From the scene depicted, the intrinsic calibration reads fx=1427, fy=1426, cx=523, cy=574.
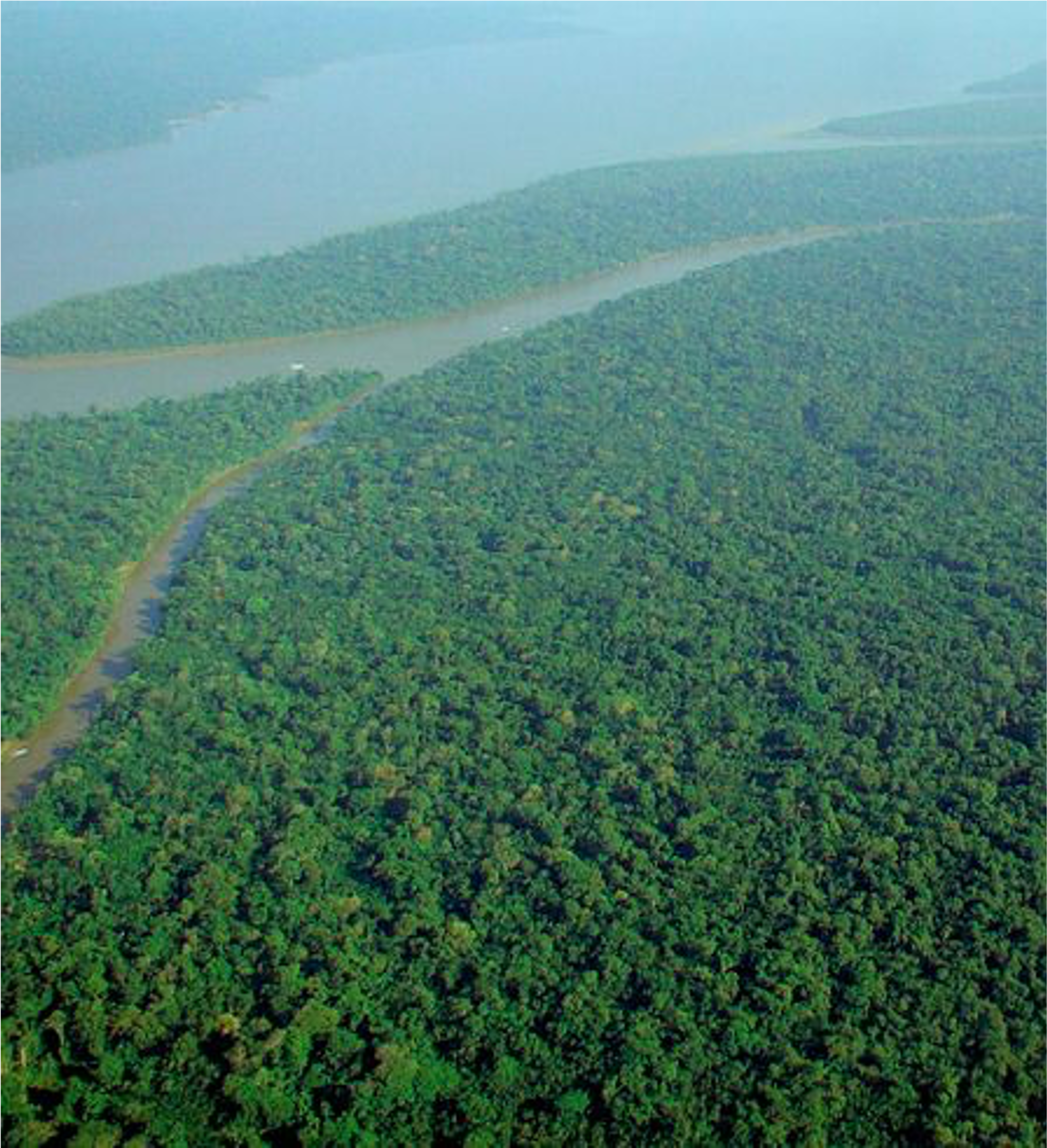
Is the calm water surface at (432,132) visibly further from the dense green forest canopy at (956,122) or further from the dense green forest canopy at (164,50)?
the dense green forest canopy at (956,122)

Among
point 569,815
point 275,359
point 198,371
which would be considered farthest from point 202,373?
point 569,815

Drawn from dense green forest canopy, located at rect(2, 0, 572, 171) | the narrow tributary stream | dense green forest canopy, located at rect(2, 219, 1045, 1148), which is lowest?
Result: dense green forest canopy, located at rect(2, 219, 1045, 1148)

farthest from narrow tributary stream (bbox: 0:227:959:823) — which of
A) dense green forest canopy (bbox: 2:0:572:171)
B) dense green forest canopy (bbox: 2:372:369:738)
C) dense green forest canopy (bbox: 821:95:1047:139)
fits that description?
dense green forest canopy (bbox: 2:0:572:171)

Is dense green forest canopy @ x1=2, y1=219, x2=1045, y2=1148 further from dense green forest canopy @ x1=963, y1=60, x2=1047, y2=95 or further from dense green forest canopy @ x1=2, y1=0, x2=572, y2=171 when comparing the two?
dense green forest canopy @ x1=963, y1=60, x2=1047, y2=95

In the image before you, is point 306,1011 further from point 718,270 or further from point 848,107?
point 848,107

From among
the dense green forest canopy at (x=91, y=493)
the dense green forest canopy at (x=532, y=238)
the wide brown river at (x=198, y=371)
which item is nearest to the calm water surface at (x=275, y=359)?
the wide brown river at (x=198, y=371)
